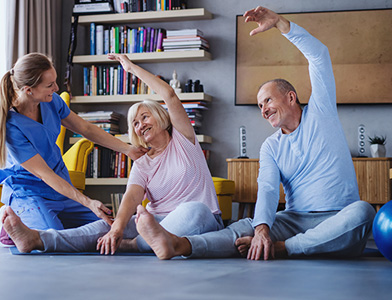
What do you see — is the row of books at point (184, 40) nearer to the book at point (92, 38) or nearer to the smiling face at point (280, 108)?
the book at point (92, 38)

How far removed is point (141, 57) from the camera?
514 cm

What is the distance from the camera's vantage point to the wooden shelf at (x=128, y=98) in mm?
5025

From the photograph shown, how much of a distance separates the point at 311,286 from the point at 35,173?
1452 mm

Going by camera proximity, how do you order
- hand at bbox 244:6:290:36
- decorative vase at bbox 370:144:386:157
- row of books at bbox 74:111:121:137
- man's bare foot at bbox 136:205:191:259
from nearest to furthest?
man's bare foot at bbox 136:205:191:259 → hand at bbox 244:6:290:36 → decorative vase at bbox 370:144:386:157 → row of books at bbox 74:111:121:137

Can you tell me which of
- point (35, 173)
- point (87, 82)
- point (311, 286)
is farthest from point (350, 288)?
point (87, 82)

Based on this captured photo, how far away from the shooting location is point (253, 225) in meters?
2.19

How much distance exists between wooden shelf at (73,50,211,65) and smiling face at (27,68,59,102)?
2.59 meters

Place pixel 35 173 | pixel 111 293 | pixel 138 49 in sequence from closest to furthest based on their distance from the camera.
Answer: pixel 111 293
pixel 35 173
pixel 138 49

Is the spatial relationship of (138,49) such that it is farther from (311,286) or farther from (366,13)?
(311,286)

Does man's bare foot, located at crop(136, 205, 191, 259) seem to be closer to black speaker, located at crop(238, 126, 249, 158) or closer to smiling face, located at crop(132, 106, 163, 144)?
smiling face, located at crop(132, 106, 163, 144)

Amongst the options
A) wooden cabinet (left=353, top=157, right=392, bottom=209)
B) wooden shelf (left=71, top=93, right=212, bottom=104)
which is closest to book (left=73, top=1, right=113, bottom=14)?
wooden shelf (left=71, top=93, right=212, bottom=104)

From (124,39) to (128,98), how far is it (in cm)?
61

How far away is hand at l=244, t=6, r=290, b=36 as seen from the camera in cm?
215

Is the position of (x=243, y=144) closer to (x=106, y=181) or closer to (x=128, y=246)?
(x=106, y=181)
